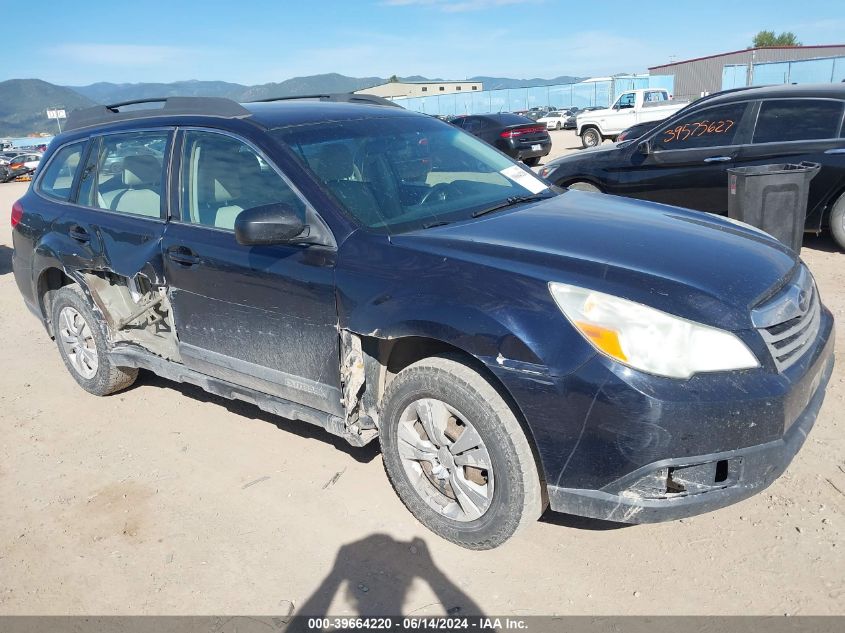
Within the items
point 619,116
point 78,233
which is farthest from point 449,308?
point 619,116

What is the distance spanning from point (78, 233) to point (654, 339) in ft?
12.1

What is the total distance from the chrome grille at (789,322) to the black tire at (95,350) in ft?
12.7

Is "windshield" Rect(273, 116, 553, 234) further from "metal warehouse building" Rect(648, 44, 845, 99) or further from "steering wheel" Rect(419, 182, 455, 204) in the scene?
"metal warehouse building" Rect(648, 44, 845, 99)

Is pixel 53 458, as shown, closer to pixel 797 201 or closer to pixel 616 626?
pixel 616 626

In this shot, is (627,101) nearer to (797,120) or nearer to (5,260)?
(797,120)

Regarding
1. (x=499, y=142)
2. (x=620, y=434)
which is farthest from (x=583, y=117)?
(x=620, y=434)

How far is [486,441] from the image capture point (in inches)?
104

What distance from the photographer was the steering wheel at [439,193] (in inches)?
136

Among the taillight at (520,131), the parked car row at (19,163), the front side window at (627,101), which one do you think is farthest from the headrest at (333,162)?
the parked car row at (19,163)

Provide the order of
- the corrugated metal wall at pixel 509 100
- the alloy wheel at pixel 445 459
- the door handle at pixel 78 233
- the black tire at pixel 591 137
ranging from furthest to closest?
1. the corrugated metal wall at pixel 509 100
2. the black tire at pixel 591 137
3. the door handle at pixel 78 233
4. the alloy wheel at pixel 445 459

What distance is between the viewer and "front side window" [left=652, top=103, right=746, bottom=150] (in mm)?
7215

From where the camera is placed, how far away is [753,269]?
280cm

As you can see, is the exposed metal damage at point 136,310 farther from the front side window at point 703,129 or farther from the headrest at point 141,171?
the front side window at point 703,129

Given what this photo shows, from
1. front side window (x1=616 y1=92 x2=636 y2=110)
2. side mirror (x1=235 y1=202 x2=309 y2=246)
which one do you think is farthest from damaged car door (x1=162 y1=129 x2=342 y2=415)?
front side window (x1=616 y1=92 x2=636 y2=110)
